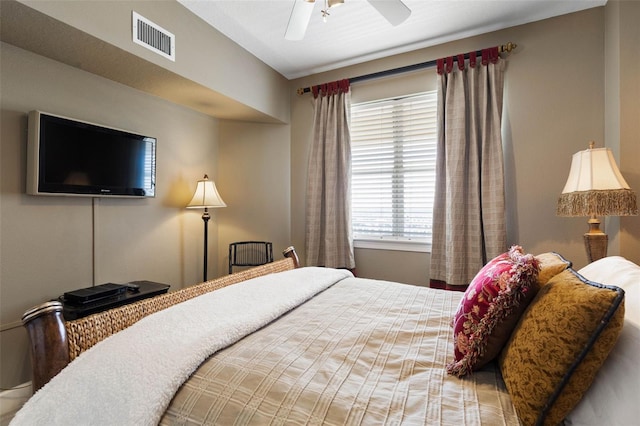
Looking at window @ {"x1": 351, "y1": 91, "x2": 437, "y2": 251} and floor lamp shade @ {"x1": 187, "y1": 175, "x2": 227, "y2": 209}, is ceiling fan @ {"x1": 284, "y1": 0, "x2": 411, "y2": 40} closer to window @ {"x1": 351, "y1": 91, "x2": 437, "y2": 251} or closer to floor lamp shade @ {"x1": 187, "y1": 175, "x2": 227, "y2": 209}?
window @ {"x1": 351, "y1": 91, "x2": 437, "y2": 251}

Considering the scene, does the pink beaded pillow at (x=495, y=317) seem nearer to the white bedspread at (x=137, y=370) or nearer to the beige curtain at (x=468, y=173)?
the white bedspread at (x=137, y=370)

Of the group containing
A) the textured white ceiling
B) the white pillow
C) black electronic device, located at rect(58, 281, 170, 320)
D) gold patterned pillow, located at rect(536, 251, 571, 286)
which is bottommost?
black electronic device, located at rect(58, 281, 170, 320)

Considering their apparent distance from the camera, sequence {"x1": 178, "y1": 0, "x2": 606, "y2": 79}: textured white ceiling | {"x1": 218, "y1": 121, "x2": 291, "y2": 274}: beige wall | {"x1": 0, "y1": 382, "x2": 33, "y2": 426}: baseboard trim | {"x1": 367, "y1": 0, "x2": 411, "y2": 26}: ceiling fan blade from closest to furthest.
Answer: {"x1": 0, "y1": 382, "x2": 33, "y2": 426}: baseboard trim < {"x1": 367, "y1": 0, "x2": 411, "y2": 26}: ceiling fan blade < {"x1": 178, "y1": 0, "x2": 606, "y2": 79}: textured white ceiling < {"x1": 218, "y1": 121, "x2": 291, "y2": 274}: beige wall

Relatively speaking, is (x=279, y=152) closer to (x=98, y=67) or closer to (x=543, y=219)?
(x=98, y=67)

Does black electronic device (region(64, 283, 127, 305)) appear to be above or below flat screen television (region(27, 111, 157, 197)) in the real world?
below

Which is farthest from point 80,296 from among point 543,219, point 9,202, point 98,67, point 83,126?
point 543,219

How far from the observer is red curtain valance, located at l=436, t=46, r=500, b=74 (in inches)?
99.9

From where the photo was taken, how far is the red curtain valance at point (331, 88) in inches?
125

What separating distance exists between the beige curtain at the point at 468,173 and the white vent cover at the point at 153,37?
2264 millimetres

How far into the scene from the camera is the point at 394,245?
3051 millimetres

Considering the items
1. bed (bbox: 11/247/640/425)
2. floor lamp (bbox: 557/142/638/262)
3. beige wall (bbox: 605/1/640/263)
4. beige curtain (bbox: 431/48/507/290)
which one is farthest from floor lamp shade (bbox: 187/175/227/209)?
beige wall (bbox: 605/1/640/263)

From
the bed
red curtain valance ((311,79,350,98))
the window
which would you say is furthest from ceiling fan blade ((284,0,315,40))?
the bed

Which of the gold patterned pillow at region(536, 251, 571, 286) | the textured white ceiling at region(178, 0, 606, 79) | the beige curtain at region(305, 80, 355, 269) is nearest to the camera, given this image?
the gold patterned pillow at region(536, 251, 571, 286)

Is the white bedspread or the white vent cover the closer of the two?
the white bedspread
